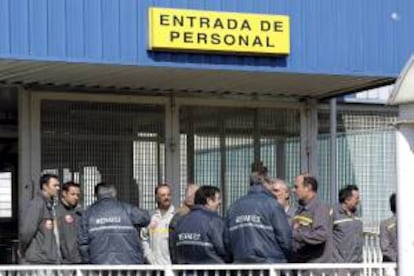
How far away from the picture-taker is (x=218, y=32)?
11.2 m

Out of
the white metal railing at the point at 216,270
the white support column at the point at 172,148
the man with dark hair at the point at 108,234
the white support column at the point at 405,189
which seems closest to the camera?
the white support column at the point at 405,189

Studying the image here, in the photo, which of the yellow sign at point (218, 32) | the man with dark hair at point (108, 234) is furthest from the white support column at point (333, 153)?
the man with dark hair at point (108, 234)

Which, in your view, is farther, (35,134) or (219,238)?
(35,134)

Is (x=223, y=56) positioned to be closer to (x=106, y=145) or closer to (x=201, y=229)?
(x=106, y=145)

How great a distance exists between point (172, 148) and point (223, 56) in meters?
2.08

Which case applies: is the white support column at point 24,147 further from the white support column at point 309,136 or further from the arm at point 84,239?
the white support column at point 309,136

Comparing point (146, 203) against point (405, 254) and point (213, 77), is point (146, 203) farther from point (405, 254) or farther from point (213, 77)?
point (405, 254)

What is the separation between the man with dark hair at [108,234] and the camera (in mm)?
9656

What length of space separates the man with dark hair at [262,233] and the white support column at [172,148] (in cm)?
413

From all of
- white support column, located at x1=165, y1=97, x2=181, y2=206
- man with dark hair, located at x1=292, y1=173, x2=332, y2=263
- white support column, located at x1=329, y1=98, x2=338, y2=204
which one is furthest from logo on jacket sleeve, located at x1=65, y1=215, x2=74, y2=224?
white support column, located at x1=329, y1=98, x2=338, y2=204

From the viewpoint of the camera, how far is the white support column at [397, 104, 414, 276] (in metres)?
6.13

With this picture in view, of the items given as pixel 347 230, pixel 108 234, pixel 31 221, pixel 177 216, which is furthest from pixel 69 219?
pixel 347 230

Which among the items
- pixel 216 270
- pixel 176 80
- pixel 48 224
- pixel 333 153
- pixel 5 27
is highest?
pixel 5 27

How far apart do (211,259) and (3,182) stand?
18.2 ft
